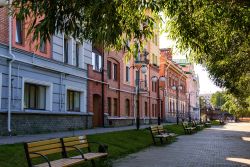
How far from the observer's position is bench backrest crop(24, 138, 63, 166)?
28.6 feet

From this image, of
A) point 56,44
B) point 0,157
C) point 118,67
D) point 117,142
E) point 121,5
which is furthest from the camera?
point 118,67

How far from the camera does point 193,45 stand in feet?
31.3

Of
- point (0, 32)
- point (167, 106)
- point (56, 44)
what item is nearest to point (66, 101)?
point (56, 44)

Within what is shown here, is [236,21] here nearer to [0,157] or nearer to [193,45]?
[193,45]

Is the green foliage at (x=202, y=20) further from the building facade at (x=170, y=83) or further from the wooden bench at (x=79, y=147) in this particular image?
the building facade at (x=170, y=83)

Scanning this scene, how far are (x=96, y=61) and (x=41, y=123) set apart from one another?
34.3ft

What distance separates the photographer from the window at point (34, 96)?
2125 centimetres

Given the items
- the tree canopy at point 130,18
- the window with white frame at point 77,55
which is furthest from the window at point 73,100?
the tree canopy at point 130,18

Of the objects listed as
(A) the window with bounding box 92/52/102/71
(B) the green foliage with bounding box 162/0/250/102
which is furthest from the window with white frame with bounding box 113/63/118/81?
(B) the green foliage with bounding box 162/0/250/102

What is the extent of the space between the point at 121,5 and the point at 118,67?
2924 centimetres

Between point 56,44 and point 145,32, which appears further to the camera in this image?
point 56,44

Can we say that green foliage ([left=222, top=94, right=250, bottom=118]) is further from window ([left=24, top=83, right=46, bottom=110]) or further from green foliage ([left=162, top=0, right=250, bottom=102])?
green foliage ([left=162, top=0, right=250, bottom=102])

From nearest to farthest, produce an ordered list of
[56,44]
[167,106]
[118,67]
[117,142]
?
[117,142], [56,44], [118,67], [167,106]

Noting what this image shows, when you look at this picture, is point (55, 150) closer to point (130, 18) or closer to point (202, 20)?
point (130, 18)
